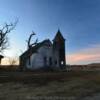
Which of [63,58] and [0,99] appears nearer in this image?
[0,99]

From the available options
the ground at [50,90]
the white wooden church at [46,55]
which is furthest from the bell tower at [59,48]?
the ground at [50,90]

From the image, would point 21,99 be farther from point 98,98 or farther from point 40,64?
point 40,64

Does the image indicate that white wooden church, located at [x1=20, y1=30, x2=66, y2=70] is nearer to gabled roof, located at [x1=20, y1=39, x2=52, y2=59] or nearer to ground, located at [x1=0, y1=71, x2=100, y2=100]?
gabled roof, located at [x1=20, y1=39, x2=52, y2=59]

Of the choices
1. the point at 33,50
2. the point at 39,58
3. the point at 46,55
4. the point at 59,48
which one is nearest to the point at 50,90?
the point at 33,50

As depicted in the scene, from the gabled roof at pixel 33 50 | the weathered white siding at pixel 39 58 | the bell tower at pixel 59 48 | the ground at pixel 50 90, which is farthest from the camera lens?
the bell tower at pixel 59 48

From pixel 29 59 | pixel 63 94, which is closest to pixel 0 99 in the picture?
pixel 63 94

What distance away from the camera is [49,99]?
41.9 feet

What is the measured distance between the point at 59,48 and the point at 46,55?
4.18 m

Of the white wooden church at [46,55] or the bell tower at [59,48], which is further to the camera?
the bell tower at [59,48]

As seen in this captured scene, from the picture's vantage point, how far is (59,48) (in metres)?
53.7

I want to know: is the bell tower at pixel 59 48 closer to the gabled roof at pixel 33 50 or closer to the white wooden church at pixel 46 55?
the white wooden church at pixel 46 55

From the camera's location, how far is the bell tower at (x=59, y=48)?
2105 inches

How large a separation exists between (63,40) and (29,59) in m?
9.70

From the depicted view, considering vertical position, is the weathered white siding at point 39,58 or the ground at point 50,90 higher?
the weathered white siding at point 39,58
